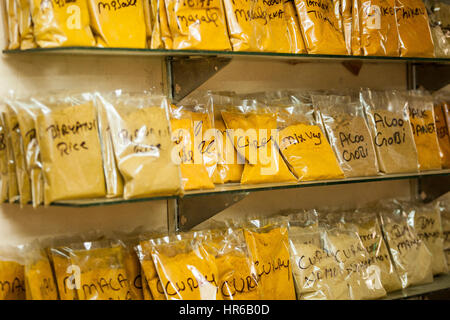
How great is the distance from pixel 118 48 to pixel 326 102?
790 mm

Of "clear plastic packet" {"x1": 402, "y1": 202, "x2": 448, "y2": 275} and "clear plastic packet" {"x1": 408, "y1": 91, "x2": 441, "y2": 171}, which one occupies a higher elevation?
"clear plastic packet" {"x1": 408, "y1": 91, "x2": 441, "y2": 171}

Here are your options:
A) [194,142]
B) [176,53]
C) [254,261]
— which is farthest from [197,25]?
[254,261]

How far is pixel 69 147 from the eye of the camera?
4.89ft

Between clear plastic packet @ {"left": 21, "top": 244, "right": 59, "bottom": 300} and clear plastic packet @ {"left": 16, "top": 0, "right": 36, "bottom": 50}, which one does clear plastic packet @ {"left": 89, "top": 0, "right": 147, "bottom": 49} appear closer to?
clear plastic packet @ {"left": 16, "top": 0, "right": 36, "bottom": 50}

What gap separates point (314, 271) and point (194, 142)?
571mm

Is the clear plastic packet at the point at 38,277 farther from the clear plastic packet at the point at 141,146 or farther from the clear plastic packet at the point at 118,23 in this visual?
the clear plastic packet at the point at 118,23

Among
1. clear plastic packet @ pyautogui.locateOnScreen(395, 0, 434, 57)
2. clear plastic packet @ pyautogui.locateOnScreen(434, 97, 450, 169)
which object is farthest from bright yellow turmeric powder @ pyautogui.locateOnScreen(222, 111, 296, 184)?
clear plastic packet @ pyautogui.locateOnScreen(434, 97, 450, 169)

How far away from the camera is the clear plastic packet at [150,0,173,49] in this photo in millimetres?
1697

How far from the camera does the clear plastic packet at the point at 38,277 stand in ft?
5.13

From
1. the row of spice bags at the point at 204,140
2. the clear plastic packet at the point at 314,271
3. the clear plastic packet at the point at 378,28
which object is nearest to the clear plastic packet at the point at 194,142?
the row of spice bags at the point at 204,140

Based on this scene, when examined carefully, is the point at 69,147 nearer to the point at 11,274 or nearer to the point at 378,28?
the point at 11,274

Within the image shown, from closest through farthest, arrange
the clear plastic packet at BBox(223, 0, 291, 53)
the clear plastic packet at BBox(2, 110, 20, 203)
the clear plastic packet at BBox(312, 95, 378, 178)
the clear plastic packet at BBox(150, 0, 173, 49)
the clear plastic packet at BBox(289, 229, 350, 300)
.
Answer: the clear plastic packet at BBox(2, 110, 20, 203), the clear plastic packet at BBox(150, 0, 173, 49), the clear plastic packet at BBox(223, 0, 291, 53), the clear plastic packet at BBox(289, 229, 350, 300), the clear plastic packet at BBox(312, 95, 378, 178)

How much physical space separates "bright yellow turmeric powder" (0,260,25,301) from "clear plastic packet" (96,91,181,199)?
392 millimetres
